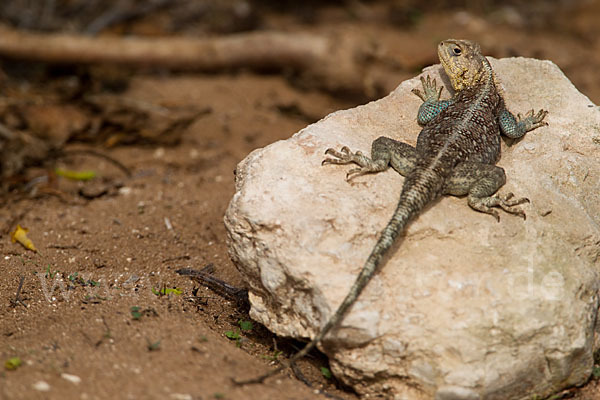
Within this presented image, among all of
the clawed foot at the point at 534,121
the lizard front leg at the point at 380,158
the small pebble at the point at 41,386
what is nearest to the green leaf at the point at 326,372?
the lizard front leg at the point at 380,158

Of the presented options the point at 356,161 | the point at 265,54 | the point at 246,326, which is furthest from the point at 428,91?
the point at 265,54

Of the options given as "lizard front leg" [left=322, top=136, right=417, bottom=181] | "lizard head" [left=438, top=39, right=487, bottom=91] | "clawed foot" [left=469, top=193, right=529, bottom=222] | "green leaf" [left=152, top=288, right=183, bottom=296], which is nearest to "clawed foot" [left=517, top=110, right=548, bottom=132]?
"lizard head" [left=438, top=39, right=487, bottom=91]

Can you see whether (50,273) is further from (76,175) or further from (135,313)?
(76,175)

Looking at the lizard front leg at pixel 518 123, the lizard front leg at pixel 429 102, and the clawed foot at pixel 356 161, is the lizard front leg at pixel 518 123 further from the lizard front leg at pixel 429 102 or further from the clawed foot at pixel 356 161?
the clawed foot at pixel 356 161

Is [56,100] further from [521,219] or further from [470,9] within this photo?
[470,9]

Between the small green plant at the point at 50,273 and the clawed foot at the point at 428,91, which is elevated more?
the clawed foot at the point at 428,91

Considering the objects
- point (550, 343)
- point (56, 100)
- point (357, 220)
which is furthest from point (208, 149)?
point (550, 343)
